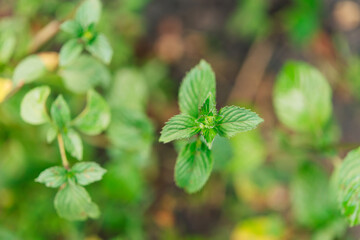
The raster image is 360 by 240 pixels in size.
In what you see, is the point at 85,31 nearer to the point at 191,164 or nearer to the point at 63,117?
the point at 63,117

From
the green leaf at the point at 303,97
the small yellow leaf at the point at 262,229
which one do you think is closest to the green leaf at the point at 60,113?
the green leaf at the point at 303,97

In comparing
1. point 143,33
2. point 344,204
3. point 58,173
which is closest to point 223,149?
point 344,204

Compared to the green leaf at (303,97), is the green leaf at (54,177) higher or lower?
lower

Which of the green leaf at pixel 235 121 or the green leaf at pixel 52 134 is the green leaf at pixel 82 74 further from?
the green leaf at pixel 235 121

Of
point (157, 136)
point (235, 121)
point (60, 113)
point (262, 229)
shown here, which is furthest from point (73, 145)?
point (262, 229)

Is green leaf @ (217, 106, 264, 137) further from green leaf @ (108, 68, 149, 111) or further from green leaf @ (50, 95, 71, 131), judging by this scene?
green leaf @ (108, 68, 149, 111)

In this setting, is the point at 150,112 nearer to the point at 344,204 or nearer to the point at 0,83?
the point at 0,83
